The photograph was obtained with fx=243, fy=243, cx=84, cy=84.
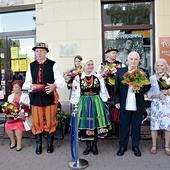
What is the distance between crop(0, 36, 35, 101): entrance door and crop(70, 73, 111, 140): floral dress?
2.97m

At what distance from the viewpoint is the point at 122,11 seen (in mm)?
6199

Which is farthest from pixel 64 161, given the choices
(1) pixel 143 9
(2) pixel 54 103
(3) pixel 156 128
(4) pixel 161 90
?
(1) pixel 143 9

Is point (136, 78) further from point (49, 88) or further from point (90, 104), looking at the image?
point (49, 88)

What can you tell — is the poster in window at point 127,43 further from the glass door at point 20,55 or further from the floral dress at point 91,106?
the glass door at point 20,55

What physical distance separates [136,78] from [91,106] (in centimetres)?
92

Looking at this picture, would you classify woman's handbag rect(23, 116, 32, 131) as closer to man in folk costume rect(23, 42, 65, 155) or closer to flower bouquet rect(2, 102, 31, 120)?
flower bouquet rect(2, 102, 31, 120)

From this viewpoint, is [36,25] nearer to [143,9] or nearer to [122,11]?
[122,11]

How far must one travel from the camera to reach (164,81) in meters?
4.27

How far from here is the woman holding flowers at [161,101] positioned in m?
4.32

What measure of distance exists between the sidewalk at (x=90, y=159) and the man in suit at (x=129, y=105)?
23 cm

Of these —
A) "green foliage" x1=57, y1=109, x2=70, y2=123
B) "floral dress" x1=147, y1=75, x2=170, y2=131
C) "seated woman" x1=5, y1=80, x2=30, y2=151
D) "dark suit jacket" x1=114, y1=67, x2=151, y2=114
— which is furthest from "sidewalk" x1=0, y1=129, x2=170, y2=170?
"dark suit jacket" x1=114, y1=67, x2=151, y2=114

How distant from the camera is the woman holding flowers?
14.2 feet

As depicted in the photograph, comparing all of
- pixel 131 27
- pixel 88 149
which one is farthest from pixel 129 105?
pixel 131 27

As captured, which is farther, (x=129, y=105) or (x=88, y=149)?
(x=88, y=149)
